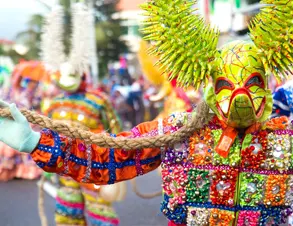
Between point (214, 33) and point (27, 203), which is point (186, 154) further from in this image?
point (27, 203)

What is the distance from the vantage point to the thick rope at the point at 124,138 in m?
1.99

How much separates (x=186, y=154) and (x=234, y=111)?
29 centimetres

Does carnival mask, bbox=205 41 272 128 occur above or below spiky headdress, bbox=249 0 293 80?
below

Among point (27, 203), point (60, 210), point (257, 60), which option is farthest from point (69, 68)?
point (257, 60)

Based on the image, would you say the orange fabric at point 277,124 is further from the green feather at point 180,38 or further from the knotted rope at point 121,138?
the green feather at point 180,38

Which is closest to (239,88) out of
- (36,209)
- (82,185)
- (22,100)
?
(82,185)

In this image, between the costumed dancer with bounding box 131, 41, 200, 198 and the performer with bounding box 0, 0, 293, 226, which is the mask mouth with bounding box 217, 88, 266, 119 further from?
the costumed dancer with bounding box 131, 41, 200, 198

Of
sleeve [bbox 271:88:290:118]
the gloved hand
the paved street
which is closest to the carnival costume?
the paved street

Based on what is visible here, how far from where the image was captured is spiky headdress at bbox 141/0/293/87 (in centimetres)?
188

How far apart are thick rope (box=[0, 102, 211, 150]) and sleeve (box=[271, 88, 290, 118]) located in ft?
4.05

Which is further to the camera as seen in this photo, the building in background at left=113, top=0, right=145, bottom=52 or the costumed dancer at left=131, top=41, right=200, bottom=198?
the building in background at left=113, top=0, right=145, bottom=52

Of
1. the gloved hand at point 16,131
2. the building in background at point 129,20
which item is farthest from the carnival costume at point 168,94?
the building in background at point 129,20

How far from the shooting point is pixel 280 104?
3240mm

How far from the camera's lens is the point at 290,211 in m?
2.17
